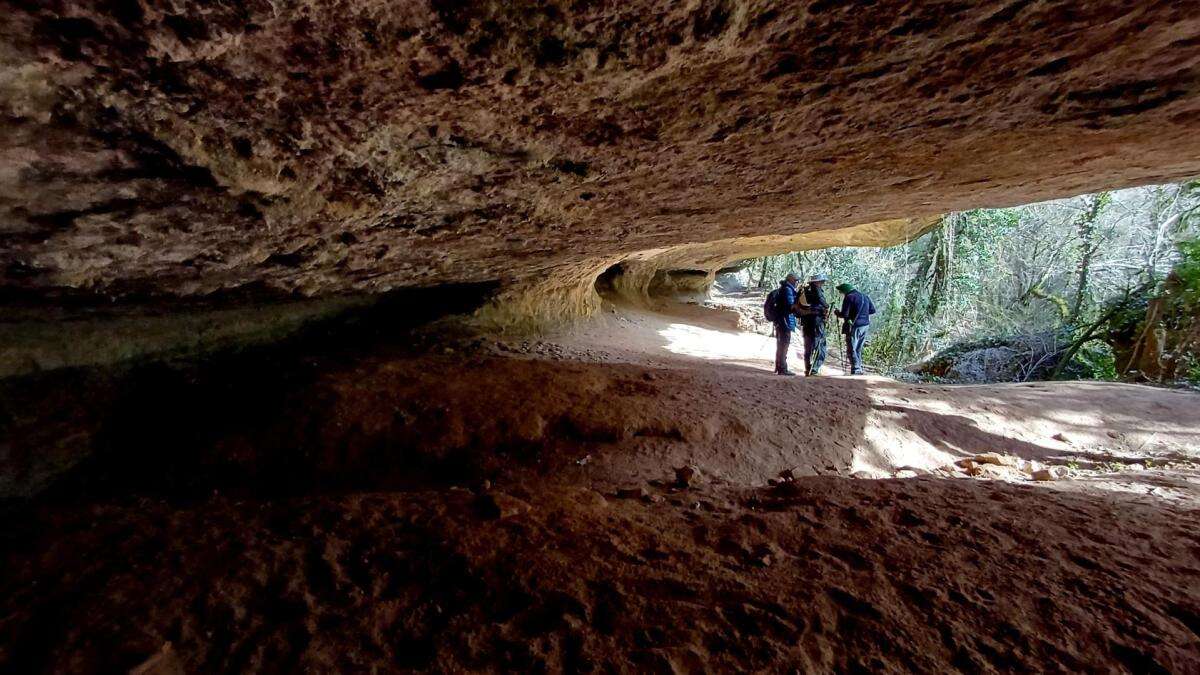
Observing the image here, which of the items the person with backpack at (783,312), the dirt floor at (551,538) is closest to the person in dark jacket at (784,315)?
the person with backpack at (783,312)

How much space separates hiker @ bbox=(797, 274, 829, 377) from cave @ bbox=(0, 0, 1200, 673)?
3674 mm

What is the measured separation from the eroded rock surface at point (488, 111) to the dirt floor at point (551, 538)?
1.61 meters

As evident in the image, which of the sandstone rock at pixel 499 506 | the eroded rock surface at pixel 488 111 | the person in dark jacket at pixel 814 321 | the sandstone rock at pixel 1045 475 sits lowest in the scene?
the sandstone rock at pixel 1045 475

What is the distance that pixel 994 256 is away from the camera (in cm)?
1540

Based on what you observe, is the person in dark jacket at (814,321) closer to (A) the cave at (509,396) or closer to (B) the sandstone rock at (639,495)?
(A) the cave at (509,396)

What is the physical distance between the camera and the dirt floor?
164 cm

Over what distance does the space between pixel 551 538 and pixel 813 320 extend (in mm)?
7709

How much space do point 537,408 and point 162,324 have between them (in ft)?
12.7

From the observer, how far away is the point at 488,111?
7.39ft

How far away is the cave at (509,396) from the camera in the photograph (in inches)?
64.9

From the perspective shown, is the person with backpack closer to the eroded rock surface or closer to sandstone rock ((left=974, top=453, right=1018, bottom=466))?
sandstone rock ((left=974, top=453, right=1018, bottom=466))

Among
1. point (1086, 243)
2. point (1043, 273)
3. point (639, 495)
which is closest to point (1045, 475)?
point (639, 495)

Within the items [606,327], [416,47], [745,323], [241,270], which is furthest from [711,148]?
[745,323]

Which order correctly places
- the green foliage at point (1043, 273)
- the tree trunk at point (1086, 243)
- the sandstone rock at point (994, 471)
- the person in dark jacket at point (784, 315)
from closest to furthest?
the sandstone rock at point (994, 471), the person in dark jacket at point (784, 315), the green foliage at point (1043, 273), the tree trunk at point (1086, 243)
